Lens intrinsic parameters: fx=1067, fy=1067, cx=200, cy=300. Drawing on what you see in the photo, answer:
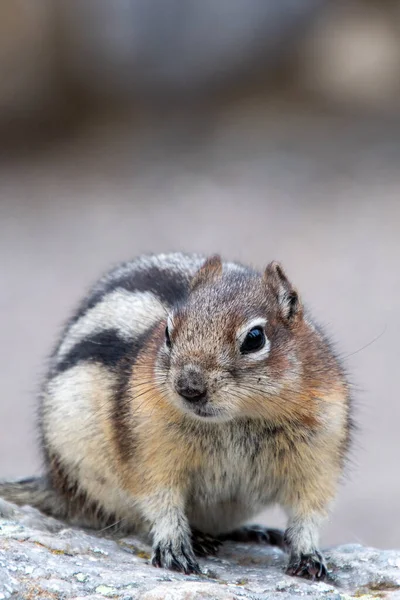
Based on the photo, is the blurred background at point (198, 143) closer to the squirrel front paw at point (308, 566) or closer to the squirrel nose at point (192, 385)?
the squirrel front paw at point (308, 566)

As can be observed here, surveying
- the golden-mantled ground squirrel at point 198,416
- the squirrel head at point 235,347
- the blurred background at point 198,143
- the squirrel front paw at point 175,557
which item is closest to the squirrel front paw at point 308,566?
the golden-mantled ground squirrel at point 198,416

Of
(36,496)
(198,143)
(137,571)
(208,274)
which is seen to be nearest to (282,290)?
(208,274)

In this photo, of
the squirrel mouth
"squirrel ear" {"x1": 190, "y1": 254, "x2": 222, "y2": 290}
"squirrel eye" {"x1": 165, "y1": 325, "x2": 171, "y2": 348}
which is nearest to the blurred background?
"squirrel ear" {"x1": 190, "y1": 254, "x2": 222, "y2": 290}

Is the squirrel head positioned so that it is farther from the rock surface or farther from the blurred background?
the blurred background

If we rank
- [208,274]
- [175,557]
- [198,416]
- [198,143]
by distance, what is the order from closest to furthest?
1. [198,416]
2. [175,557]
3. [208,274]
4. [198,143]

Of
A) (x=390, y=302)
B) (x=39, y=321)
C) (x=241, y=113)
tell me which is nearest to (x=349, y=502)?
(x=390, y=302)

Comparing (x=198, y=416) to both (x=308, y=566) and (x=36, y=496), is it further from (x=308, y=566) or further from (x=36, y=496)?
(x=36, y=496)
